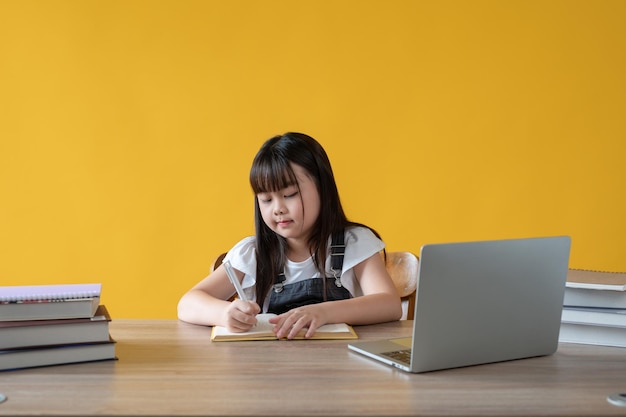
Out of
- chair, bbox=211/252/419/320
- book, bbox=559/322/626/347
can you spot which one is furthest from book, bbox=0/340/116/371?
book, bbox=559/322/626/347

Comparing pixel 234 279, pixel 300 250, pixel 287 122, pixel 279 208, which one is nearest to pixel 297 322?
pixel 234 279

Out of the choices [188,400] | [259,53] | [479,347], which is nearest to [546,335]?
[479,347]

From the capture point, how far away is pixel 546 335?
1382 millimetres

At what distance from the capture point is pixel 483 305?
1267mm

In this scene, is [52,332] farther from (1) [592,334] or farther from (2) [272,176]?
(1) [592,334]

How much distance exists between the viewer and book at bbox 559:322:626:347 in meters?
1.49

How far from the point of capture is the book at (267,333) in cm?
149

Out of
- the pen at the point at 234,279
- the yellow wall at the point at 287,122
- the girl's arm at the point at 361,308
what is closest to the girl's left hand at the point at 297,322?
the girl's arm at the point at 361,308

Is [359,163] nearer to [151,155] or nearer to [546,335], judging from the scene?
[151,155]

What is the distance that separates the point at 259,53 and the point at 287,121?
0.28 meters

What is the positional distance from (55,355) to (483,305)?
71 centimetres

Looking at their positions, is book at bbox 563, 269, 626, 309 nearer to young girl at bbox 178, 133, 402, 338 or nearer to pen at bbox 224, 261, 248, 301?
young girl at bbox 178, 133, 402, 338

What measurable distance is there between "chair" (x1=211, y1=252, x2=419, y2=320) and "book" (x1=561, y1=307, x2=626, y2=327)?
1.66ft

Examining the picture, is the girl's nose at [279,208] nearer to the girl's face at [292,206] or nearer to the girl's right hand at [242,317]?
the girl's face at [292,206]
